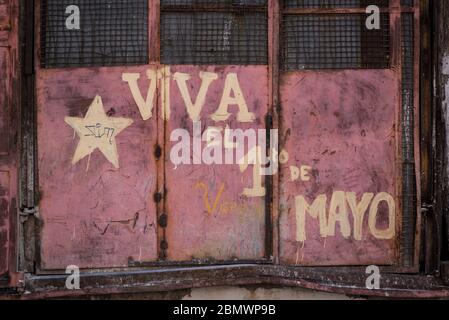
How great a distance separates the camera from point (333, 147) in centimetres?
490

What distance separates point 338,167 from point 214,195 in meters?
0.97

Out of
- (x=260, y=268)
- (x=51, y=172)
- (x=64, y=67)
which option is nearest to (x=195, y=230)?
(x=260, y=268)

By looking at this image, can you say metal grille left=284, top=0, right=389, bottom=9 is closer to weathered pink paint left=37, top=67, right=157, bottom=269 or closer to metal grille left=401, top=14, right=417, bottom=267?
metal grille left=401, top=14, right=417, bottom=267

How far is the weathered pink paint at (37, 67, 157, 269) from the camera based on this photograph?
4.87m

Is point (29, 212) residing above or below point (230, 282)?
above

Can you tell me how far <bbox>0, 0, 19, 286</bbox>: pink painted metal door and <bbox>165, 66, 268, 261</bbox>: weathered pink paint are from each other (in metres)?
1.16

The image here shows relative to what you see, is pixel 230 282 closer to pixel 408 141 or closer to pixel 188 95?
pixel 188 95

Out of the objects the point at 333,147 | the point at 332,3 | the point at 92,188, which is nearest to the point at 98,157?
the point at 92,188

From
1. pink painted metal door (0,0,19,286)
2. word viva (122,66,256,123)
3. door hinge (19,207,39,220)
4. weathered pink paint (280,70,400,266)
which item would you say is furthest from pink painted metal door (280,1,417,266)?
pink painted metal door (0,0,19,286)

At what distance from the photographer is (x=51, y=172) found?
4891 millimetres

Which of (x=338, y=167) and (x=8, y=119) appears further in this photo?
(x=338, y=167)

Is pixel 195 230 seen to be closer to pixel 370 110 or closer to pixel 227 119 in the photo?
pixel 227 119

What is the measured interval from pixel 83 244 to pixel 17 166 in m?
0.76

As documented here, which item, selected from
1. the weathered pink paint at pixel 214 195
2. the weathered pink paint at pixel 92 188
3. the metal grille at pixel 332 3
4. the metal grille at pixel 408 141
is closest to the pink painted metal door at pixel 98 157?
the weathered pink paint at pixel 92 188
